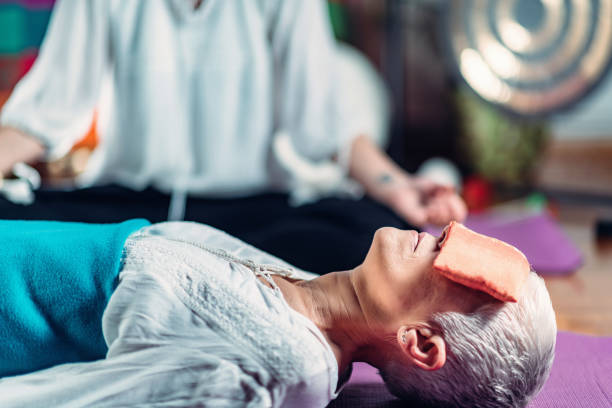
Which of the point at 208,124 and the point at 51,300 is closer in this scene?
the point at 51,300

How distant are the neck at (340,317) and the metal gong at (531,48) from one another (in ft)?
3.84

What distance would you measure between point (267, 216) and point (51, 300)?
529 millimetres

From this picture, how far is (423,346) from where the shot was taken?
69cm

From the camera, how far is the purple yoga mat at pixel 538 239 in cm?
168

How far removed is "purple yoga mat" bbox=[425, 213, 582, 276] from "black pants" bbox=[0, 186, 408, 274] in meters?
0.70

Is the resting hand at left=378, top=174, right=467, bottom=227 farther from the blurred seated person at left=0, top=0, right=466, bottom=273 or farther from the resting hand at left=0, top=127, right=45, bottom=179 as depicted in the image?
the resting hand at left=0, top=127, right=45, bottom=179

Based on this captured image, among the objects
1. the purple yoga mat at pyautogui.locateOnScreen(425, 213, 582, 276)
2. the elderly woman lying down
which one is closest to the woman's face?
the elderly woman lying down

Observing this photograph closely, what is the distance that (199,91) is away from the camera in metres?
1.30

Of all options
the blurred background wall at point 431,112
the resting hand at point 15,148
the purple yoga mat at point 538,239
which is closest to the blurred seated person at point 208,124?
the resting hand at point 15,148

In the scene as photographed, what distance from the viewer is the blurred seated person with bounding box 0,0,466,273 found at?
3.63 ft

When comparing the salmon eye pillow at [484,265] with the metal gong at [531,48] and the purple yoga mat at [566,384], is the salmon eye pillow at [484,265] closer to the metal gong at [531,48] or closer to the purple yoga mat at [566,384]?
the purple yoga mat at [566,384]

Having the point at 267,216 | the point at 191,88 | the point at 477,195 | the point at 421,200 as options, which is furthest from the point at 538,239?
the point at 191,88

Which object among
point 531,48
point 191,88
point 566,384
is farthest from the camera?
point 531,48

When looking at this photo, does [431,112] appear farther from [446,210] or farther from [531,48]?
[446,210]
